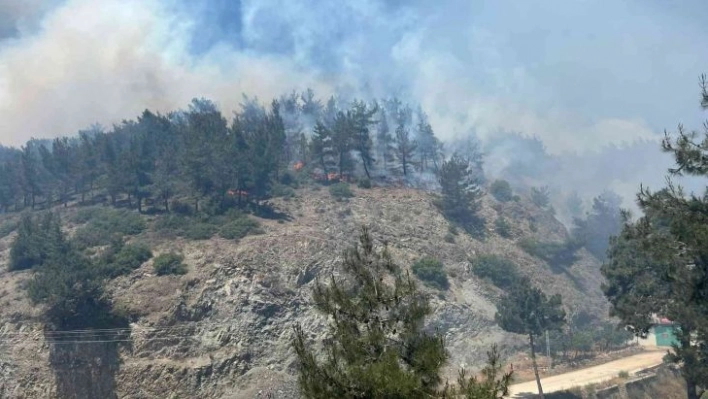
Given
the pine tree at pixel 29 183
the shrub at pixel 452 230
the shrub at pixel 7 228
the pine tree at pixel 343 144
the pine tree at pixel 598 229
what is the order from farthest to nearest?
the pine tree at pixel 598 229, the pine tree at pixel 343 144, the pine tree at pixel 29 183, the shrub at pixel 452 230, the shrub at pixel 7 228

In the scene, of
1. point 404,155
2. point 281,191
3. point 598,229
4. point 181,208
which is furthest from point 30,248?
point 598,229

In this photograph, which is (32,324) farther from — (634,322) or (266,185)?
Result: (634,322)

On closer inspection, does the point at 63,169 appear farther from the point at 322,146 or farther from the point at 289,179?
the point at 322,146

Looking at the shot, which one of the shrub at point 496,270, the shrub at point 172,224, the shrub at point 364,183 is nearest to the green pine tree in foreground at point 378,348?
the shrub at point 172,224

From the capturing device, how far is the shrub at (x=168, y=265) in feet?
193

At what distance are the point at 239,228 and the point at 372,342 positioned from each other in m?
54.6

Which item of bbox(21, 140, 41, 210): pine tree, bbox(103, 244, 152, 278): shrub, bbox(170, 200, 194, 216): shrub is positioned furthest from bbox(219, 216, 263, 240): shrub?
bbox(21, 140, 41, 210): pine tree

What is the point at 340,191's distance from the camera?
282 feet

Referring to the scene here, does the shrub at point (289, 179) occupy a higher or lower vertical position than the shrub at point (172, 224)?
higher

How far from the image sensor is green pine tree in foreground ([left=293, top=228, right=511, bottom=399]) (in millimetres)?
13734

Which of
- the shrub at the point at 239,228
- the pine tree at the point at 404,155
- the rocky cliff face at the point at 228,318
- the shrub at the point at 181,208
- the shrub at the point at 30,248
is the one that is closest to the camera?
the rocky cliff face at the point at 228,318

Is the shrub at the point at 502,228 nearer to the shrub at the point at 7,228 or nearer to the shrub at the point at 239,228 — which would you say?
the shrub at the point at 239,228

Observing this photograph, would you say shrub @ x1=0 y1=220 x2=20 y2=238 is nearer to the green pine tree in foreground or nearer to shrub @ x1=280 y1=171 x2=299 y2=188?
shrub @ x1=280 y1=171 x2=299 y2=188

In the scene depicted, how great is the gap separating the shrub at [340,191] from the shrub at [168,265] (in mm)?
29162
